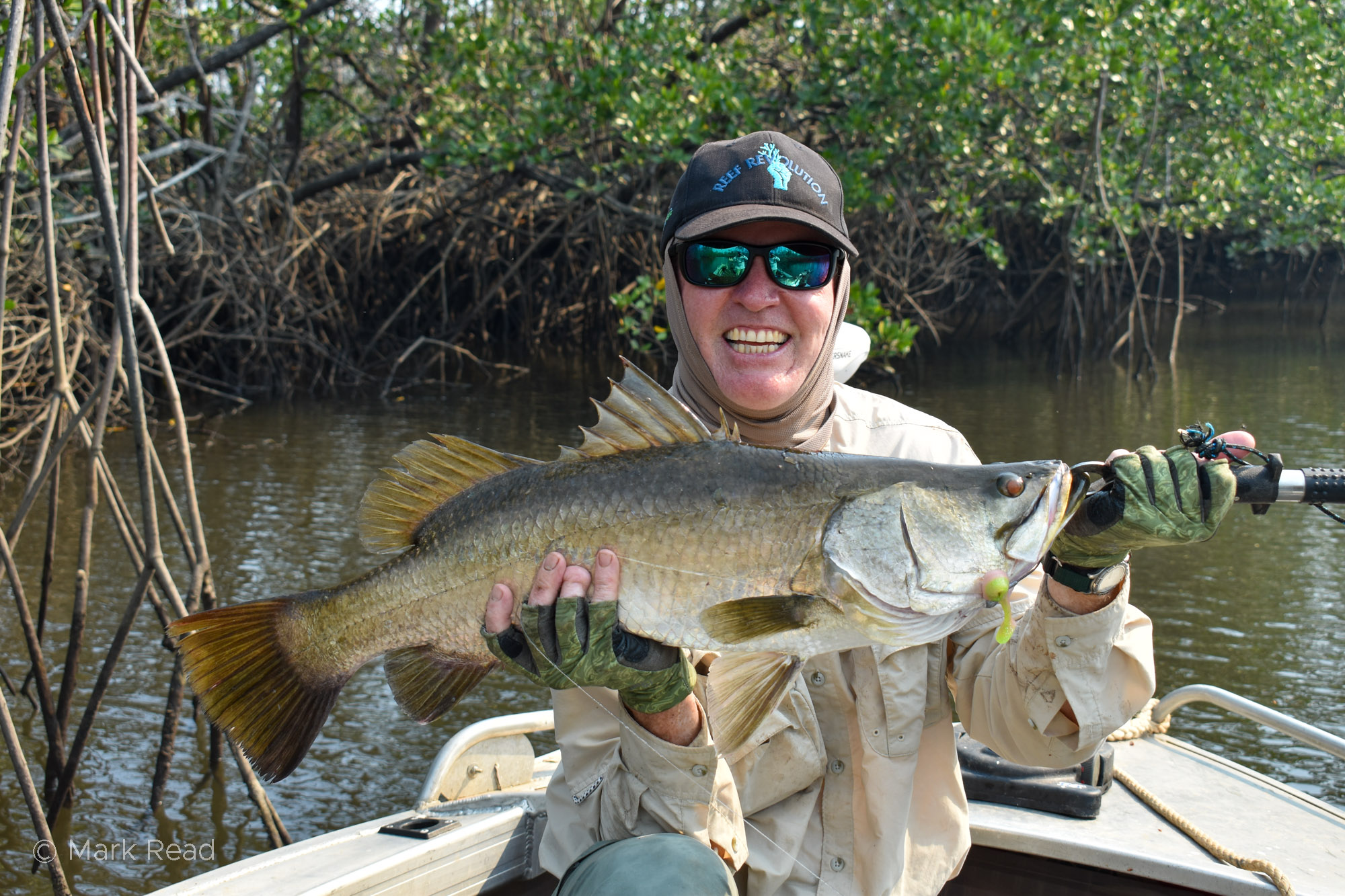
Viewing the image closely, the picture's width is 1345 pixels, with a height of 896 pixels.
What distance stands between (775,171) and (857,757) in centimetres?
131

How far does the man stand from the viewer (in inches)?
83.0

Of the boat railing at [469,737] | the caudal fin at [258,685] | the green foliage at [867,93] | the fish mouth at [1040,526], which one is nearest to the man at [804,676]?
the fish mouth at [1040,526]

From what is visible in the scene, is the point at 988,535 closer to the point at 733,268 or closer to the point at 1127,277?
the point at 733,268

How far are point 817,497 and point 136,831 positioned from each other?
12.3ft

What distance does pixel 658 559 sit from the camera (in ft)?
6.68

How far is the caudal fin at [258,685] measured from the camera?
223 cm

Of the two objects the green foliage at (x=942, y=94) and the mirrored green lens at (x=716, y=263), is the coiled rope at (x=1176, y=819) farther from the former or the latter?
the green foliage at (x=942, y=94)

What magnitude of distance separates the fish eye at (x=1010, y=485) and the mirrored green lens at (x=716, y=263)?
2.97 ft

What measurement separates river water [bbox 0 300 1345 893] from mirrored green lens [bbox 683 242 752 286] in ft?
10.2

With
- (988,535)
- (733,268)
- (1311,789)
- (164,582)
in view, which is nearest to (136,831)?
(164,582)

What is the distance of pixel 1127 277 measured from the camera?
2069 cm

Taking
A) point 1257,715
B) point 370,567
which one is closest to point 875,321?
point 370,567

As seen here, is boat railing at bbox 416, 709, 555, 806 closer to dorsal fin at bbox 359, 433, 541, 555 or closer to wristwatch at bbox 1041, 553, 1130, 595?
dorsal fin at bbox 359, 433, 541, 555

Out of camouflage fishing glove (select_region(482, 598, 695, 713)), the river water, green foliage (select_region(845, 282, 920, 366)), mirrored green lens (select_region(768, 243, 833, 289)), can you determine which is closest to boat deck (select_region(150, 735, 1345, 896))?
camouflage fishing glove (select_region(482, 598, 695, 713))
